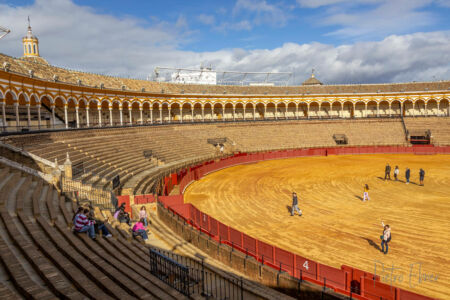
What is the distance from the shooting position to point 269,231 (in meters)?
16.1

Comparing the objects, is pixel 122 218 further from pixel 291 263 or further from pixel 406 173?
pixel 406 173

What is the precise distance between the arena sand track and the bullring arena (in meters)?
0.09

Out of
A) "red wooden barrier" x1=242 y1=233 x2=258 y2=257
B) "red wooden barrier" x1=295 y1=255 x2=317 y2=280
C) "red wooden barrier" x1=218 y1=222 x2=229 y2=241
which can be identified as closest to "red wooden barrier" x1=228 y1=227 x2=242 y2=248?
"red wooden barrier" x1=242 y1=233 x2=258 y2=257

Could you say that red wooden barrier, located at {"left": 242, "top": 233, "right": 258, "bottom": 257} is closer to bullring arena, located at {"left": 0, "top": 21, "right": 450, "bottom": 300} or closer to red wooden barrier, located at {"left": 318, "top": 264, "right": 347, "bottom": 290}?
bullring arena, located at {"left": 0, "top": 21, "right": 450, "bottom": 300}

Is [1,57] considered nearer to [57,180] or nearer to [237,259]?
[57,180]

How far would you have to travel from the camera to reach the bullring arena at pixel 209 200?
8375 millimetres

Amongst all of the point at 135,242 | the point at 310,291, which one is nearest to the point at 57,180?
the point at 135,242

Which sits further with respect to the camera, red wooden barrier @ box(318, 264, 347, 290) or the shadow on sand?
the shadow on sand

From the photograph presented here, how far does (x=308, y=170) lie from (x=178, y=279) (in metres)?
27.9

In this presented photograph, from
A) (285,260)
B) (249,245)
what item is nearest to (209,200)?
(249,245)

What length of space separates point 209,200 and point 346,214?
9190 mm

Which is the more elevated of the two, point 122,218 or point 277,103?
point 277,103

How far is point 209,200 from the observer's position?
22.8 metres

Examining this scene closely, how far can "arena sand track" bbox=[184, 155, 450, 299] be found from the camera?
12570mm
